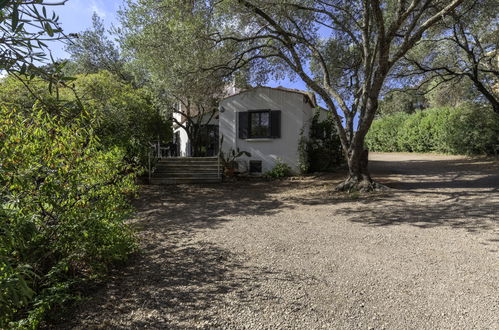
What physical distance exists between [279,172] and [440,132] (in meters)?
13.9

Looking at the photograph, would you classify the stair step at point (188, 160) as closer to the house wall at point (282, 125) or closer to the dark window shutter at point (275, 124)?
the house wall at point (282, 125)

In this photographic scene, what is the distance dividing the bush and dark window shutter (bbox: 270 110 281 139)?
9331 millimetres

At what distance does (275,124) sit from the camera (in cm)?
1226

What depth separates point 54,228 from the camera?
262cm

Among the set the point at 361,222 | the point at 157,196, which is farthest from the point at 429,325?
the point at 157,196

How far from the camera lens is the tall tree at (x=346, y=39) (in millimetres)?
7086

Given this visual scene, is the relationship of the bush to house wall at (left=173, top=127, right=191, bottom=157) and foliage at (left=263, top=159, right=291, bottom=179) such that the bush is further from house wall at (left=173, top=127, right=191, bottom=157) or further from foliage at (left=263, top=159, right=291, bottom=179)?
house wall at (left=173, top=127, right=191, bottom=157)

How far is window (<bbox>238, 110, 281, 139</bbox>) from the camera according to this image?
1234cm

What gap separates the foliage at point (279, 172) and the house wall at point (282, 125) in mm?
195

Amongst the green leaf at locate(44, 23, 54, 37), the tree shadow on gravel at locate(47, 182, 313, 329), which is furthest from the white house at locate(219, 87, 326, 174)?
the green leaf at locate(44, 23, 54, 37)

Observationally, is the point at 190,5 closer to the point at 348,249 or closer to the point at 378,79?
the point at 378,79

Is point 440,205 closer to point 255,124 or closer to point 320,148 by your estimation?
point 320,148

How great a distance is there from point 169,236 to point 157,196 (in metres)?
4.03

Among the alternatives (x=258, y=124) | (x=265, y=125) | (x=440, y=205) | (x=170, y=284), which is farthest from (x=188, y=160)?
(x=170, y=284)
